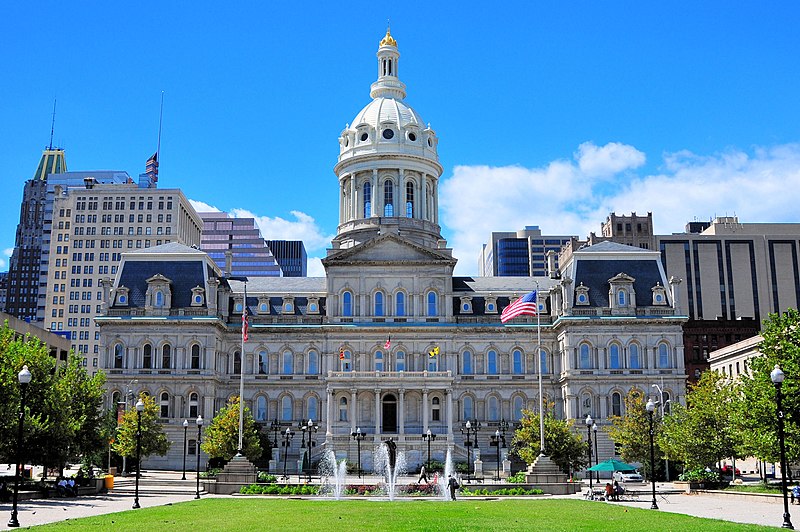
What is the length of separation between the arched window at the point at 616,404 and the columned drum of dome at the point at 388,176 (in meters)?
26.7

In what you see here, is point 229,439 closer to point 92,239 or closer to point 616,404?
point 616,404

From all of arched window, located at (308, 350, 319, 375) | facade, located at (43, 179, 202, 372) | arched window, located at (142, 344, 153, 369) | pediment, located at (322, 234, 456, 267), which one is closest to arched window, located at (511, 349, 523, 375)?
pediment, located at (322, 234, 456, 267)

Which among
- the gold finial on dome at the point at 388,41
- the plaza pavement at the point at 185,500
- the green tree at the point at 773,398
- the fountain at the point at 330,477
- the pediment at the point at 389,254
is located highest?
the gold finial on dome at the point at 388,41

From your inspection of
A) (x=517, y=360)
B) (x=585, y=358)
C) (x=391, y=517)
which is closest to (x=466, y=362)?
(x=517, y=360)

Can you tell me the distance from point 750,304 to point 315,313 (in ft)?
282

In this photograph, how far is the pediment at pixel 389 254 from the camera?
91625 millimetres

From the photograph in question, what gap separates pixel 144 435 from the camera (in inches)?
3024

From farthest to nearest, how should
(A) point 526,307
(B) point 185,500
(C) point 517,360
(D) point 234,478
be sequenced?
1. (C) point 517,360
2. (A) point 526,307
3. (D) point 234,478
4. (B) point 185,500

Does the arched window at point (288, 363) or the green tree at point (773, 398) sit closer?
the green tree at point (773, 398)

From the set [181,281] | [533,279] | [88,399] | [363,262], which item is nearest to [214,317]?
[181,281]

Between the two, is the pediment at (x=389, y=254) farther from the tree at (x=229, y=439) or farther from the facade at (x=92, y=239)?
the facade at (x=92, y=239)

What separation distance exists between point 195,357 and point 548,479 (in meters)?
42.1

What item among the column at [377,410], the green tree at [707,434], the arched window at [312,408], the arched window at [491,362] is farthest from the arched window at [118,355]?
the green tree at [707,434]

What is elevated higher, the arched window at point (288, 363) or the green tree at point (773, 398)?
the arched window at point (288, 363)
